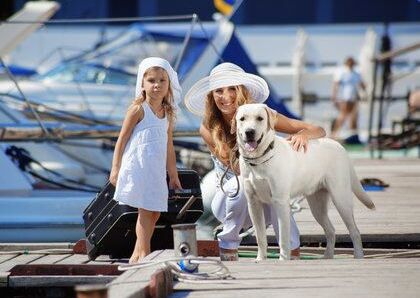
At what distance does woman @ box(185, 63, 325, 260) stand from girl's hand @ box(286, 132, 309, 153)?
0.01 metres

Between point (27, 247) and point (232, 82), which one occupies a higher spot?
point (232, 82)

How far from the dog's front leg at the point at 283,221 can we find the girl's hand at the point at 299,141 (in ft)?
1.04

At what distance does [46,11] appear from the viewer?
1553 centimetres

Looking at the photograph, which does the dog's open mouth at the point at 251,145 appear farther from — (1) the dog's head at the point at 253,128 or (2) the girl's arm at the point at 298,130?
(2) the girl's arm at the point at 298,130

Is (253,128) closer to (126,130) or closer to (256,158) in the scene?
(256,158)

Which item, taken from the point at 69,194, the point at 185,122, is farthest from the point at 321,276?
the point at 185,122

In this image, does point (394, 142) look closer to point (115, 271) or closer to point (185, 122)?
point (185, 122)

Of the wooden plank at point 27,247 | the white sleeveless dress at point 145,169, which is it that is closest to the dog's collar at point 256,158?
the white sleeveless dress at point 145,169

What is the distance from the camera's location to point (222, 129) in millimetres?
7855

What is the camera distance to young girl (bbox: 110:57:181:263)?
7805 millimetres

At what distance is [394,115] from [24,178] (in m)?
18.0

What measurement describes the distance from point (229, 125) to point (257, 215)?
568 millimetres

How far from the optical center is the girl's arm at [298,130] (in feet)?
25.0

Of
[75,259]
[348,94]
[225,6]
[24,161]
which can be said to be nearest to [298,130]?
[75,259]
